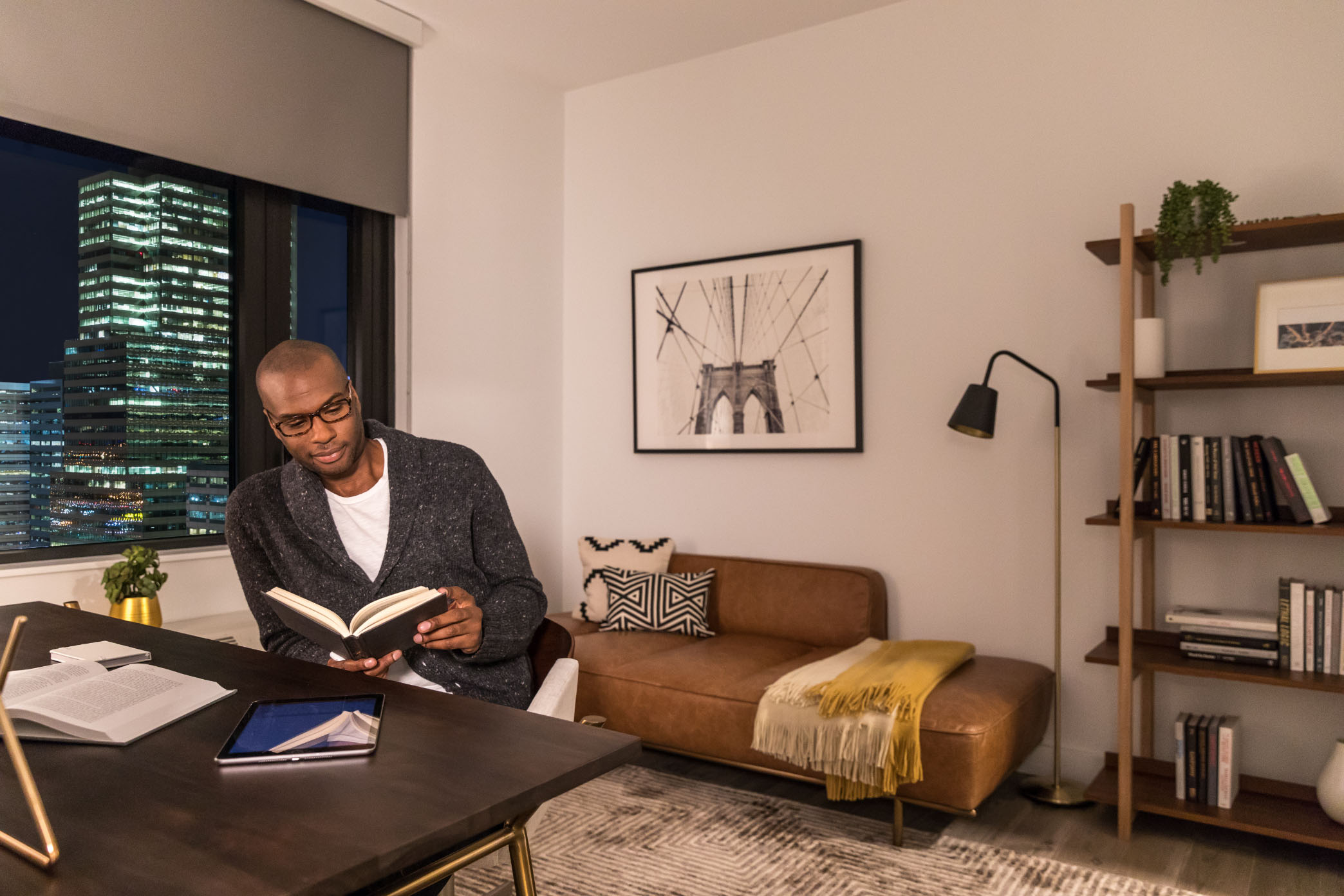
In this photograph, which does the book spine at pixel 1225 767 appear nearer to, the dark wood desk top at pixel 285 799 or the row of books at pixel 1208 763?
the row of books at pixel 1208 763

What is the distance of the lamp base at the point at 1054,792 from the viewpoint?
2.79 m

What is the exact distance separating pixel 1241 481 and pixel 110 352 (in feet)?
10.9

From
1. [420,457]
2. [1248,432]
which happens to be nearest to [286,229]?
[420,457]

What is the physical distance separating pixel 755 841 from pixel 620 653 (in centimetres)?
85

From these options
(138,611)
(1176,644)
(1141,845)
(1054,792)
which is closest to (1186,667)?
(1176,644)

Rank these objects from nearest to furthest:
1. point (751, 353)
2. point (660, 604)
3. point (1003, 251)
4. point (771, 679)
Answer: point (771, 679) < point (1003, 251) < point (660, 604) < point (751, 353)

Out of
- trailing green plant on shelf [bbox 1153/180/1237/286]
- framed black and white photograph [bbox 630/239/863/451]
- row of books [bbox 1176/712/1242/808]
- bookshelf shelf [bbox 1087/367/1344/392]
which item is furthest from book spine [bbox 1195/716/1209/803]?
framed black and white photograph [bbox 630/239/863/451]

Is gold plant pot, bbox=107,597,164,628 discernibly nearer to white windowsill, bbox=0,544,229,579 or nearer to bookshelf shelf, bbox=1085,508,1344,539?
white windowsill, bbox=0,544,229,579

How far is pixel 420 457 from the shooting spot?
1.92 m

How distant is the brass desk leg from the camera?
1.10 metres

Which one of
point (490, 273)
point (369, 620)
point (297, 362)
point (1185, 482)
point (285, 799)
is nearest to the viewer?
point (285, 799)

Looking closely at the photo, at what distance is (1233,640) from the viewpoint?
2.53m

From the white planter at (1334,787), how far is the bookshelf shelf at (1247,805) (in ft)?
0.13

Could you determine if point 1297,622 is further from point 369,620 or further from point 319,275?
point 319,275
